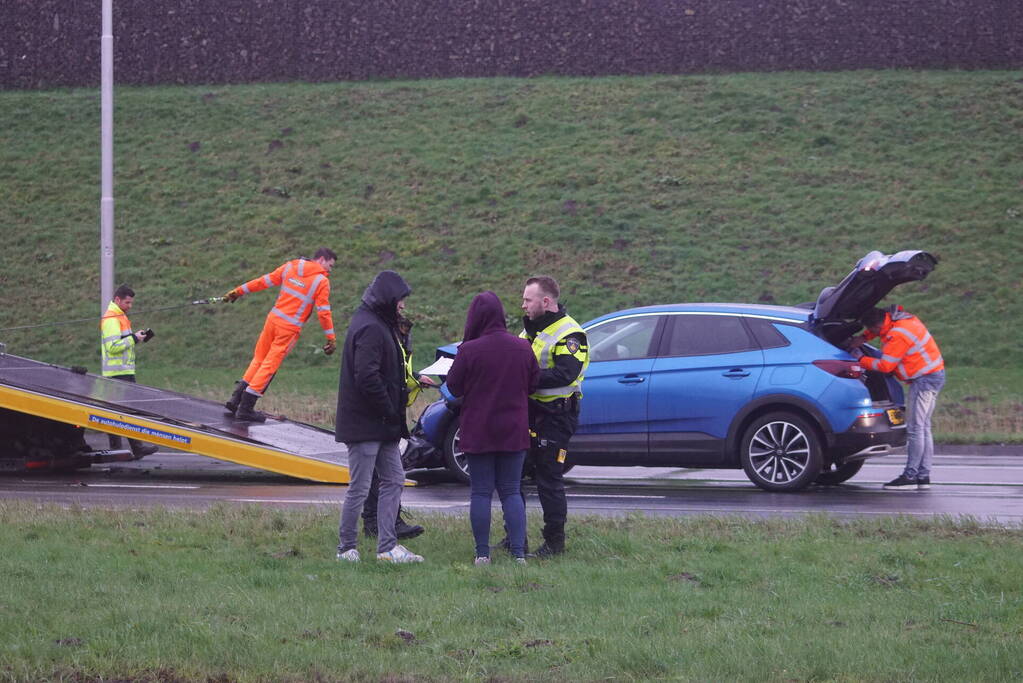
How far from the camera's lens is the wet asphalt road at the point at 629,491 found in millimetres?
10625

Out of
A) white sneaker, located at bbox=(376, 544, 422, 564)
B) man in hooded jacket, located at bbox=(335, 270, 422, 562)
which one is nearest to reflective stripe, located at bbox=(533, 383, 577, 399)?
man in hooded jacket, located at bbox=(335, 270, 422, 562)

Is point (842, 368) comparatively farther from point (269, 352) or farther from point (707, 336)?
point (269, 352)

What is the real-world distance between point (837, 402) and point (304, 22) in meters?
34.3

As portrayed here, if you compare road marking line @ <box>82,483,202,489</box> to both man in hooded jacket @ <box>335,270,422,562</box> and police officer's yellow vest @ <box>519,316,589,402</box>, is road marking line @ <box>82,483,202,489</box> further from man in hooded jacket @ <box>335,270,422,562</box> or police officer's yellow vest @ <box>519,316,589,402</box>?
police officer's yellow vest @ <box>519,316,589,402</box>

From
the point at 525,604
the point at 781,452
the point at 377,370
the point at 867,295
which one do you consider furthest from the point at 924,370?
Result: the point at 525,604

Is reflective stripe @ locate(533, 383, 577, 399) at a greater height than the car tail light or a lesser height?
lesser

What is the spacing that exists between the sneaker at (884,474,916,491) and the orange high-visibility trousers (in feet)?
20.2

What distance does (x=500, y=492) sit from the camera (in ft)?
26.5

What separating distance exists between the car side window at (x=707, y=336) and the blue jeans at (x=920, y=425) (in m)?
1.71

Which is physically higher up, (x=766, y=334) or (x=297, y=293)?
(x=297, y=293)

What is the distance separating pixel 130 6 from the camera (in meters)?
42.7

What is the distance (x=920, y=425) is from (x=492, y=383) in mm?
5949

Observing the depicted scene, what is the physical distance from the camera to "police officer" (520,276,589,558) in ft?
26.7

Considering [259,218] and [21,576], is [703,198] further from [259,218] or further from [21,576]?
[21,576]
